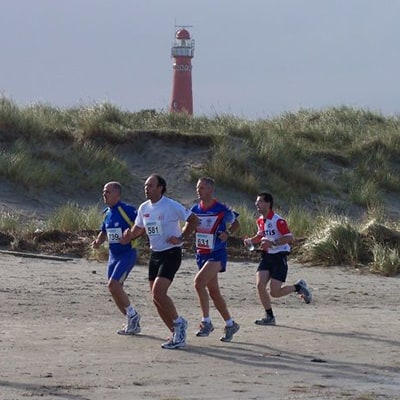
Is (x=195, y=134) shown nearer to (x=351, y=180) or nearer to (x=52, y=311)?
(x=351, y=180)

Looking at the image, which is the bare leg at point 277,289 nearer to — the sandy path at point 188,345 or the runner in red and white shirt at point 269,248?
the runner in red and white shirt at point 269,248

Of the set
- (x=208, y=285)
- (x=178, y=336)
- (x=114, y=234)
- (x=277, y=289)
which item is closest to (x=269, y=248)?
(x=277, y=289)

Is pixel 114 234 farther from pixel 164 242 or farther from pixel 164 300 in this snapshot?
pixel 164 300

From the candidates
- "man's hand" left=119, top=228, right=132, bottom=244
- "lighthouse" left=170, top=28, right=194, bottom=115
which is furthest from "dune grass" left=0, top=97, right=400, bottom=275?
"lighthouse" left=170, top=28, right=194, bottom=115

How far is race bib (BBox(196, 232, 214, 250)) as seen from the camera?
12625 millimetres

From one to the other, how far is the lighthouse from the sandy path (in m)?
29.1

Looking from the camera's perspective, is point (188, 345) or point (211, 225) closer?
point (188, 345)

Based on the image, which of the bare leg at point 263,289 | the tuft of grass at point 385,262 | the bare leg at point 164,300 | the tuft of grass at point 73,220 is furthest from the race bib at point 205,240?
the tuft of grass at point 73,220

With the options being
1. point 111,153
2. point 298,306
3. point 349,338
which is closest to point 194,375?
point 349,338

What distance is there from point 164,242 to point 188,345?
3.65 feet

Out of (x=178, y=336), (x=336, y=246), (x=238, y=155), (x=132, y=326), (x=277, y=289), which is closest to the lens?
(x=178, y=336)

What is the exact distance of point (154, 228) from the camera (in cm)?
1209

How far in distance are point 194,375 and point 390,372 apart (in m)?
2.03

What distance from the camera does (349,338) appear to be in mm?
13281
